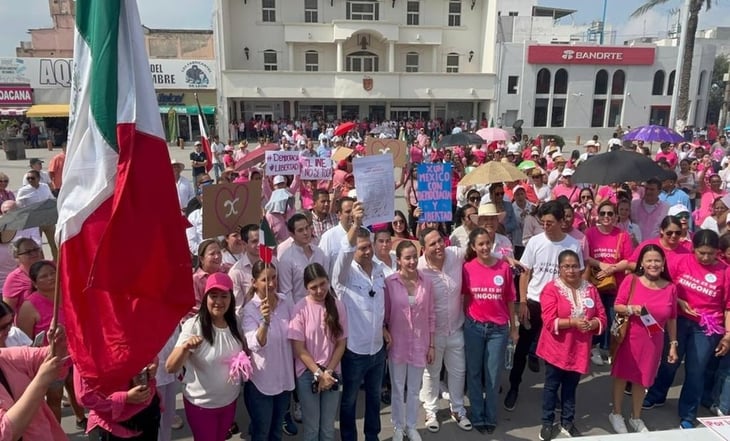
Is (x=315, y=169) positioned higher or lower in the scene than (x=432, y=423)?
higher

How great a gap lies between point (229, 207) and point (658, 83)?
4065cm

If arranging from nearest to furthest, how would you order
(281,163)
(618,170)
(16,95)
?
(618,170) → (281,163) → (16,95)

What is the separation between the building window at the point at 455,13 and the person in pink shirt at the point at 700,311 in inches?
1421

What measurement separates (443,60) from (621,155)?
109 ft

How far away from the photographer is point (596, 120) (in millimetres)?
37344

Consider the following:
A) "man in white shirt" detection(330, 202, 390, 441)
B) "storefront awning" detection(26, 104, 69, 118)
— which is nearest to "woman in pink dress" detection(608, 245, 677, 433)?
"man in white shirt" detection(330, 202, 390, 441)

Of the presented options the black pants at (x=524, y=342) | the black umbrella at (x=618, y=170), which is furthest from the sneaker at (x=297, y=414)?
the black umbrella at (x=618, y=170)

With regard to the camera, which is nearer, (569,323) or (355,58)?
(569,323)

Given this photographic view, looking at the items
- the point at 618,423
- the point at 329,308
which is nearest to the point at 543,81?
the point at 618,423

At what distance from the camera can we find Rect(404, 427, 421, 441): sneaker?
416 cm

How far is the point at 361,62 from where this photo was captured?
3681 cm

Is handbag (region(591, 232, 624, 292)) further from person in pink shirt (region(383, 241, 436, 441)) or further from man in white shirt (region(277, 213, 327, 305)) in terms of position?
man in white shirt (region(277, 213, 327, 305))

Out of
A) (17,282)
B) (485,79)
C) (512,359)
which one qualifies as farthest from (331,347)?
(485,79)

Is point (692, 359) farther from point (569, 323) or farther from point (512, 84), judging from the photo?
point (512, 84)
